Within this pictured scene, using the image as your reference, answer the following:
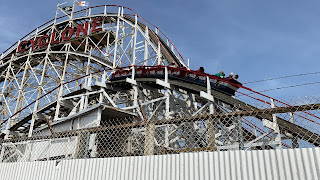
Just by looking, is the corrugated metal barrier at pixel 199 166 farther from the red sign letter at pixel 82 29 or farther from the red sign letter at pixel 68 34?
the red sign letter at pixel 68 34

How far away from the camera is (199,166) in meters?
4.21

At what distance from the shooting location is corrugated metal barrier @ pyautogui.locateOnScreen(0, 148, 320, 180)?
12.0 feet

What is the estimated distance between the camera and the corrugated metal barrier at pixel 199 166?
3.66 metres

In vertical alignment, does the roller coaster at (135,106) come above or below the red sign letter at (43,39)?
below

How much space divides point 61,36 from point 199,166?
21.5m

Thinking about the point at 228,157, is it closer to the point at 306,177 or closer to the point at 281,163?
the point at 281,163

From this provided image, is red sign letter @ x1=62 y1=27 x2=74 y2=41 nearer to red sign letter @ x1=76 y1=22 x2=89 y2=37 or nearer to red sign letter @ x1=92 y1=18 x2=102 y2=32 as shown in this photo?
red sign letter @ x1=76 y1=22 x2=89 y2=37

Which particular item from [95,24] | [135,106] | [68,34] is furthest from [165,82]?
[68,34]

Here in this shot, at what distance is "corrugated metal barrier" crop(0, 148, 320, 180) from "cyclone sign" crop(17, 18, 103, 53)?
17.7m

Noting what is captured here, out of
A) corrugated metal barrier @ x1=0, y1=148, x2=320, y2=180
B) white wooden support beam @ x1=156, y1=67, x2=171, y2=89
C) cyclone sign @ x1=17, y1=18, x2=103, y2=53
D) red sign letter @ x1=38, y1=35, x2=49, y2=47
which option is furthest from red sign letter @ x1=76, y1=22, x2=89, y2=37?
corrugated metal barrier @ x1=0, y1=148, x2=320, y2=180

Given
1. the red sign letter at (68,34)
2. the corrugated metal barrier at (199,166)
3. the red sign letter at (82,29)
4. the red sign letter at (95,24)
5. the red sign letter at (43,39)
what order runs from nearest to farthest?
the corrugated metal barrier at (199,166) < the red sign letter at (95,24) < the red sign letter at (82,29) < the red sign letter at (68,34) < the red sign letter at (43,39)

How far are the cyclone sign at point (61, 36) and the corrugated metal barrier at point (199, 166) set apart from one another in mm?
17708

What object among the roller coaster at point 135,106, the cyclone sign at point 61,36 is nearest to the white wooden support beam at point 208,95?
the roller coaster at point 135,106

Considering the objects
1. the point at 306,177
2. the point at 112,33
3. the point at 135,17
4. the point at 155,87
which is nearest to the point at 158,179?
the point at 306,177
